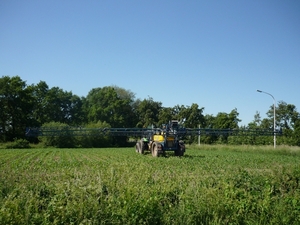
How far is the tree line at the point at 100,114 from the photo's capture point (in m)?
59.4

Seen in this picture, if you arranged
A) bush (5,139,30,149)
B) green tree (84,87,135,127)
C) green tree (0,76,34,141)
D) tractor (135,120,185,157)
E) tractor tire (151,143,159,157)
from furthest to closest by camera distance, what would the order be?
green tree (84,87,135,127)
green tree (0,76,34,141)
bush (5,139,30,149)
tractor (135,120,185,157)
tractor tire (151,143,159,157)

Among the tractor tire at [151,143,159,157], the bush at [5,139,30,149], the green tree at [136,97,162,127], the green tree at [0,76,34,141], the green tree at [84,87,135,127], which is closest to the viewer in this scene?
the tractor tire at [151,143,159,157]

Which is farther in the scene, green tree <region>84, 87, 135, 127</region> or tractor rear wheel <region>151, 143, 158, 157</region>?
green tree <region>84, 87, 135, 127</region>

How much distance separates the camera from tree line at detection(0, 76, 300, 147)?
59.4 meters

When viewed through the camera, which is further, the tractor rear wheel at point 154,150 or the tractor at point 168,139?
the tractor at point 168,139

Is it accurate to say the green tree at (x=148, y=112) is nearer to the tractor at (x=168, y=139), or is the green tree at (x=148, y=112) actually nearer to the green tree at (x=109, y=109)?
the green tree at (x=109, y=109)

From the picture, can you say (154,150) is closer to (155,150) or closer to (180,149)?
(155,150)

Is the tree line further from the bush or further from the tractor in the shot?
the tractor

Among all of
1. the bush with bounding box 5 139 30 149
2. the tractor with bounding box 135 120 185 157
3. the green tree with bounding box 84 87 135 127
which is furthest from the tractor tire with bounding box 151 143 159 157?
the green tree with bounding box 84 87 135 127

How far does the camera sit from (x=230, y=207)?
7.04 m

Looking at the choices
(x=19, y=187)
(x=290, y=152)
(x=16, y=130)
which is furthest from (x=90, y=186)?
(x=16, y=130)

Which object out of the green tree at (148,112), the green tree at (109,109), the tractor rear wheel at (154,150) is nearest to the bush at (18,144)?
the green tree at (109,109)

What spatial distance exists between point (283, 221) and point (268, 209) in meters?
0.46

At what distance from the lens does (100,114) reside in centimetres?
7781
